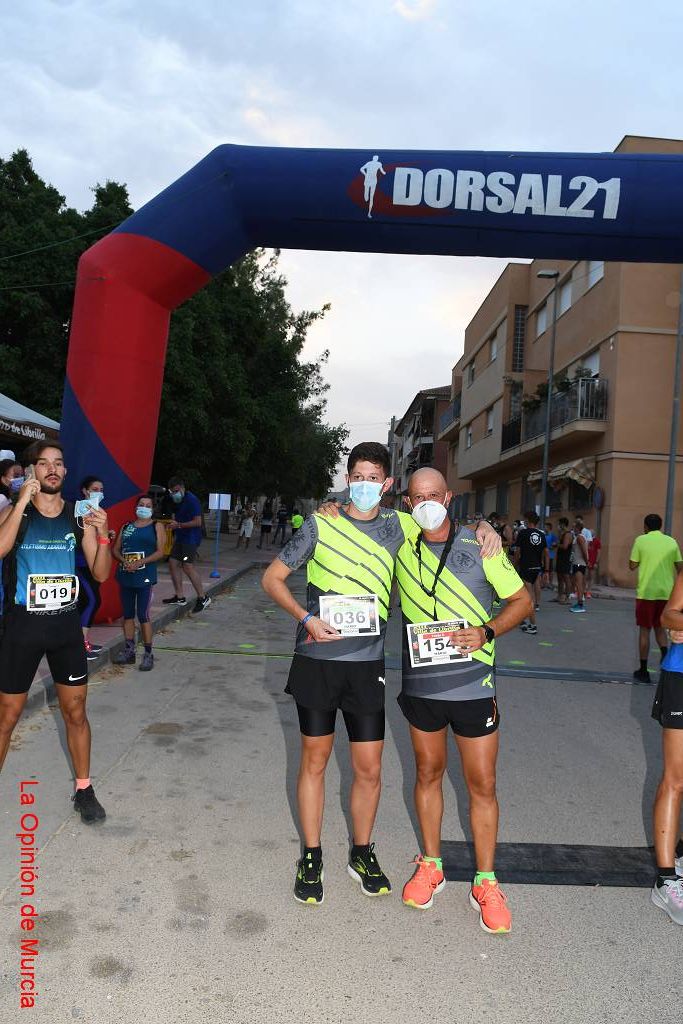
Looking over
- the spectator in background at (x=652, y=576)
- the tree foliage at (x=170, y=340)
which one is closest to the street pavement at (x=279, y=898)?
the spectator in background at (x=652, y=576)

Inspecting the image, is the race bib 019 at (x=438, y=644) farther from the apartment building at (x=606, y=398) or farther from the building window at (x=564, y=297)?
the building window at (x=564, y=297)

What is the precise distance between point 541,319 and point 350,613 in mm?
30073

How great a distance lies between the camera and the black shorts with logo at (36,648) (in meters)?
3.77

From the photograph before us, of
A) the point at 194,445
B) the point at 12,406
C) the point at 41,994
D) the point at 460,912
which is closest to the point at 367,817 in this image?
the point at 460,912

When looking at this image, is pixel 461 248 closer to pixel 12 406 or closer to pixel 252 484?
pixel 12 406

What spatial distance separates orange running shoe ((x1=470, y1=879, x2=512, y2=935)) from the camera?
3035 mm

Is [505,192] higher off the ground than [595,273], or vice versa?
[595,273]

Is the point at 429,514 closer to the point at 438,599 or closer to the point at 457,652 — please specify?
the point at 438,599

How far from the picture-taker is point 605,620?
1417cm

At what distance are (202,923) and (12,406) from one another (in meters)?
10.6

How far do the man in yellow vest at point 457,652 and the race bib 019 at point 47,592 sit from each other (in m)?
1.75

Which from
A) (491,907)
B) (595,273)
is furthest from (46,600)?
(595,273)

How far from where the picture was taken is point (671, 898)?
10.8 ft

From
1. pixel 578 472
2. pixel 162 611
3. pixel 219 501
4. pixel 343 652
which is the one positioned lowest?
pixel 162 611
